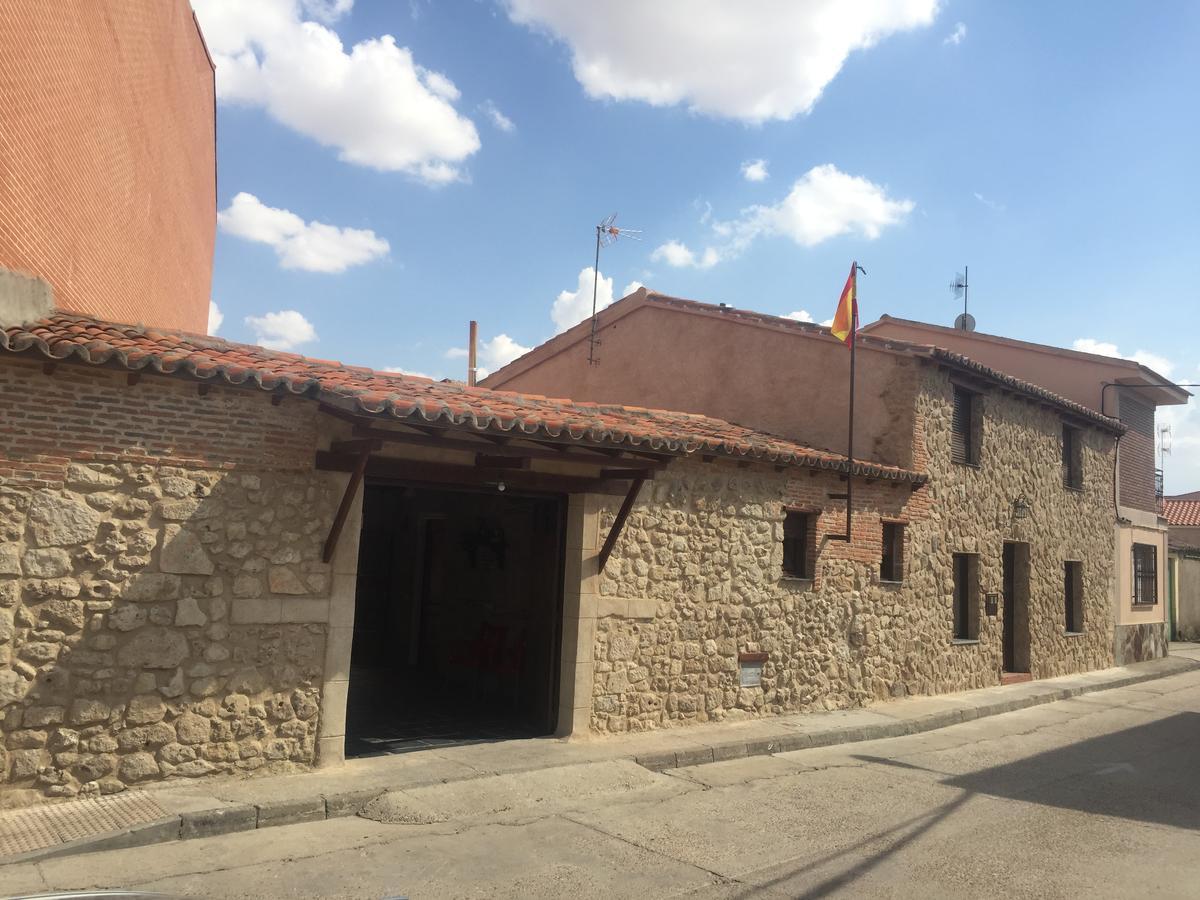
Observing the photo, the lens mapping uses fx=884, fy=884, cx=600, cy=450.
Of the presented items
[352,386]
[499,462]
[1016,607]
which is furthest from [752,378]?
[352,386]

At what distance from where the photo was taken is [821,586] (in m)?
11.2

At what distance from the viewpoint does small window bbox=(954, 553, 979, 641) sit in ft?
47.2

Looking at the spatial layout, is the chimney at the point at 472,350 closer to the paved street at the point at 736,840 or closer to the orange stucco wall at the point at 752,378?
the orange stucco wall at the point at 752,378

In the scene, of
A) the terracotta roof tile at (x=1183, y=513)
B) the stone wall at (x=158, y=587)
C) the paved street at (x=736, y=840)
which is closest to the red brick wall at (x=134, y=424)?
the stone wall at (x=158, y=587)

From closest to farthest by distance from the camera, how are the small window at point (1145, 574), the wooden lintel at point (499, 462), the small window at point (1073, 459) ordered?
the wooden lintel at point (499, 462), the small window at point (1073, 459), the small window at point (1145, 574)

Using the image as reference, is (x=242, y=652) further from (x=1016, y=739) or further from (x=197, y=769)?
(x=1016, y=739)

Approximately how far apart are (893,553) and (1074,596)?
7.36 metres

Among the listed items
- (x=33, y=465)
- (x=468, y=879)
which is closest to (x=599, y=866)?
(x=468, y=879)

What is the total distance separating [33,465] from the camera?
5.88 metres

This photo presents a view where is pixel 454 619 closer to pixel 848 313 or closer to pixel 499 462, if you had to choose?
pixel 499 462

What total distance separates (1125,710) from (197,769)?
12943 mm

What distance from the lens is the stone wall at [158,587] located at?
19.2 ft

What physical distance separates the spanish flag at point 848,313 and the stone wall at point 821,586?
6.44 ft

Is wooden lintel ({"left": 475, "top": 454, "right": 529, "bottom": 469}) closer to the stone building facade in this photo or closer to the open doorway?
the stone building facade
